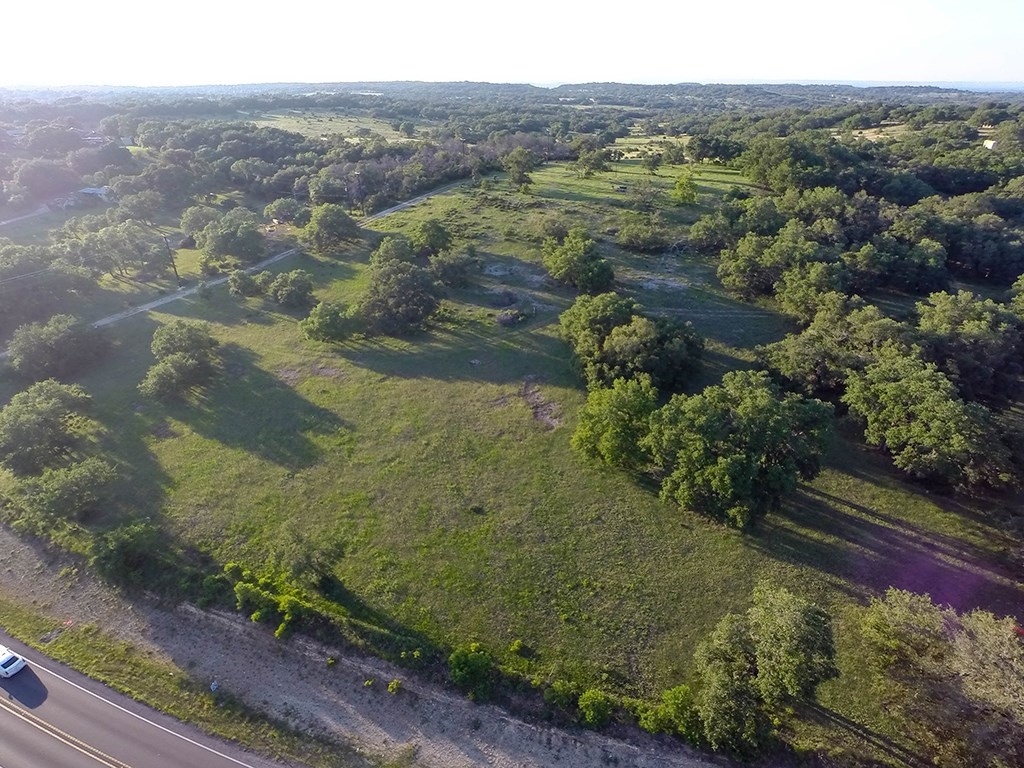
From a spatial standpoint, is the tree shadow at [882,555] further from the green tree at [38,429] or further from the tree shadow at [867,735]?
the green tree at [38,429]

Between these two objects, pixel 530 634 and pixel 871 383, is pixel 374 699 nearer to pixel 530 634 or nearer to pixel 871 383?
pixel 530 634

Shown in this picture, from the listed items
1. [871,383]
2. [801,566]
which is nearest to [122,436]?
[801,566]

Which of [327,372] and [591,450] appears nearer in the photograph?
[591,450]

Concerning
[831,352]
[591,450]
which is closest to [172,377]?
[591,450]

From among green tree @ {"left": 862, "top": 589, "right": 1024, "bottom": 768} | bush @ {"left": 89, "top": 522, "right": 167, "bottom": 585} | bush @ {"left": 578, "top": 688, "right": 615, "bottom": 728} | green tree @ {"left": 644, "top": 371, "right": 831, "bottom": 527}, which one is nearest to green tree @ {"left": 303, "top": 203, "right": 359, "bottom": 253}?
bush @ {"left": 89, "top": 522, "right": 167, "bottom": 585}

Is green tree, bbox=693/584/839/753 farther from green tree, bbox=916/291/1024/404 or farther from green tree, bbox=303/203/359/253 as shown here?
green tree, bbox=303/203/359/253

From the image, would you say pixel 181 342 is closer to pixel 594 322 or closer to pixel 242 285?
pixel 242 285

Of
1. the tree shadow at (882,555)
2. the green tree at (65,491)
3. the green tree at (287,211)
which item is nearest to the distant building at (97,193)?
the green tree at (287,211)
